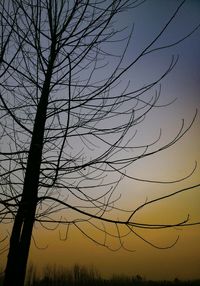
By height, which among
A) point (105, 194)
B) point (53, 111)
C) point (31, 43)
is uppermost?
point (31, 43)

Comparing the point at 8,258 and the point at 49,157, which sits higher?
the point at 49,157

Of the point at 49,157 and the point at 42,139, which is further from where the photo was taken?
the point at 49,157

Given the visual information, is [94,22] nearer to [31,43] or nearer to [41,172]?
[31,43]

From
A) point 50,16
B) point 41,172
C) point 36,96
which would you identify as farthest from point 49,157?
point 50,16

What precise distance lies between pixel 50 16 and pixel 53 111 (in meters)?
0.73

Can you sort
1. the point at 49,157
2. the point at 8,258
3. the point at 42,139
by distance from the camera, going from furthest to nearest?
the point at 49,157
the point at 42,139
the point at 8,258

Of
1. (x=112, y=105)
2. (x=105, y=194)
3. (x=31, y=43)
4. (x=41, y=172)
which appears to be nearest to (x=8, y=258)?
(x=41, y=172)

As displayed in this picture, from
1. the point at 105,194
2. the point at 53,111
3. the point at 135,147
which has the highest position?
the point at 53,111

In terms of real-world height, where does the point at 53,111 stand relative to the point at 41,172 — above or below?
above

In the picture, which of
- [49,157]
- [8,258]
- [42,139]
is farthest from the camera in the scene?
[49,157]

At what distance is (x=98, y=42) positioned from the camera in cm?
320

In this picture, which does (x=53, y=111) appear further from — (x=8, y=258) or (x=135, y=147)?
(x=8, y=258)

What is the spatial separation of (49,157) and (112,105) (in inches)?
26.1

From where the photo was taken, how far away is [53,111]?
2975 millimetres
